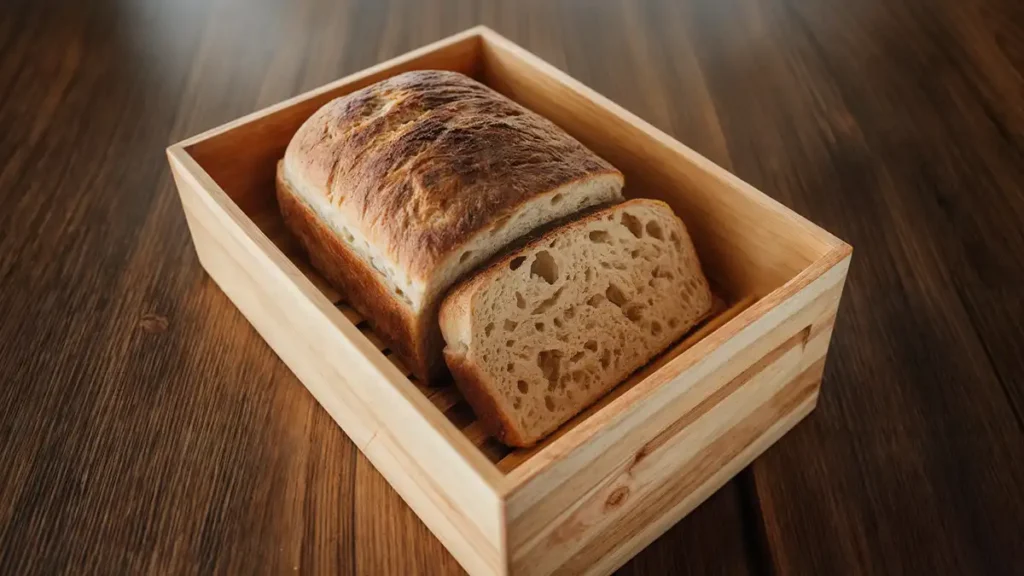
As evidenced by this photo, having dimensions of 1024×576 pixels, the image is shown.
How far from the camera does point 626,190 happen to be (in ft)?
3.43

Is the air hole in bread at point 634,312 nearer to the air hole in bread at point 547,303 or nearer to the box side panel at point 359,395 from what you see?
the air hole in bread at point 547,303

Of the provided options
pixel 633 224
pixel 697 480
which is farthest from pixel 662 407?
pixel 633 224

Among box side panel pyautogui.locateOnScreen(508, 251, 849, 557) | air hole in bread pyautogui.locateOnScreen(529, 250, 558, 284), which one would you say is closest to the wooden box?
box side panel pyautogui.locateOnScreen(508, 251, 849, 557)

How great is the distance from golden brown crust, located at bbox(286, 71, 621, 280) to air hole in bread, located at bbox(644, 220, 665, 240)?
0.07 m

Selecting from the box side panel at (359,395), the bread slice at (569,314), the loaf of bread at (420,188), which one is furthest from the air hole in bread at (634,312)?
the box side panel at (359,395)

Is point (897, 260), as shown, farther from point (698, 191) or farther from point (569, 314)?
point (569, 314)

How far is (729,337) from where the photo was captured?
2.39 ft

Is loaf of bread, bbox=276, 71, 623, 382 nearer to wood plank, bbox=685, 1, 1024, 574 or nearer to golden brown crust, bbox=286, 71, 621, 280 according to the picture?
golden brown crust, bbox=286, 71, 621, 280

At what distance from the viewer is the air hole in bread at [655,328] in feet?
2.94

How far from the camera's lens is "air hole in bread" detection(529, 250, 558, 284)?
86 cm

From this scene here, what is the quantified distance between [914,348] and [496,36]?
0.61 metres

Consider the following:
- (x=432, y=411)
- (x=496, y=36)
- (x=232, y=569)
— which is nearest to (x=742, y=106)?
(x=496, y=36)

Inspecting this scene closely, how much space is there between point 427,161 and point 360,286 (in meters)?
0.15

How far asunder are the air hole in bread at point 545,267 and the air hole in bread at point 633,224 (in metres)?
0.10
